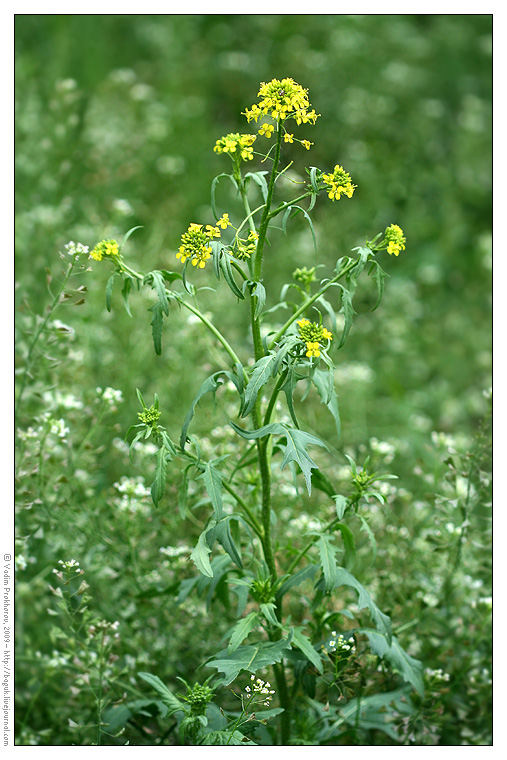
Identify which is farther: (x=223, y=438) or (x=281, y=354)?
(x=223, y=438)

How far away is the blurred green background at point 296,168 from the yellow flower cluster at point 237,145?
1495 mm

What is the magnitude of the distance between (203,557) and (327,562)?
308 millimetres

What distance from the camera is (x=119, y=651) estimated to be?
231cm

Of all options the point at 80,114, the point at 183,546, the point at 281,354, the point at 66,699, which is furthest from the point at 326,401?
the point at 80,114

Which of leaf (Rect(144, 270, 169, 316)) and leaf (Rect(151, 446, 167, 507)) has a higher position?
leaf (Rect(144, 270, 169, 316))

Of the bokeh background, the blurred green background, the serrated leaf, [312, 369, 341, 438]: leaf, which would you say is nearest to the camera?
[312, 369, 341, 438]: leaf

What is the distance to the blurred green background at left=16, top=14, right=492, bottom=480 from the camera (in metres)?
3.65

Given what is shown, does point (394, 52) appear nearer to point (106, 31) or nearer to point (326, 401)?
point (106, 31)

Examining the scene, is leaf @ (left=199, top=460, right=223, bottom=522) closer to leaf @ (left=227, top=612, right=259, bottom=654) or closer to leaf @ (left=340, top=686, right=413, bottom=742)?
leaf @ (left=227, top=612, right=259, bottom=654)

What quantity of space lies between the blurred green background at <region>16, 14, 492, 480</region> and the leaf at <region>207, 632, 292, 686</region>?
1.59 meters

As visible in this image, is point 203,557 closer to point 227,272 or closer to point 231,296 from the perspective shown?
point 227,272

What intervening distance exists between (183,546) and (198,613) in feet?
0.74

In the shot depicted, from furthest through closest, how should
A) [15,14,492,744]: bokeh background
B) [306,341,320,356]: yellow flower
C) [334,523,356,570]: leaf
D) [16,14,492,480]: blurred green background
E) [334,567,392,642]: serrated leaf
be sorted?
[16,14,492,480]: blurred green background < [15,14,492,744]: bokeh background < [334,523,356,570]: leaf < [334,567,392,642]: serrated leaf < [306,341,320,356]: yellow flower

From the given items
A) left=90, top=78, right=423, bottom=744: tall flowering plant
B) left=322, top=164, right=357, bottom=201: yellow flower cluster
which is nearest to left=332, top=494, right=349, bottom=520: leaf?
left=90, top=78, right=423, bottom=744: tall flowering plant
